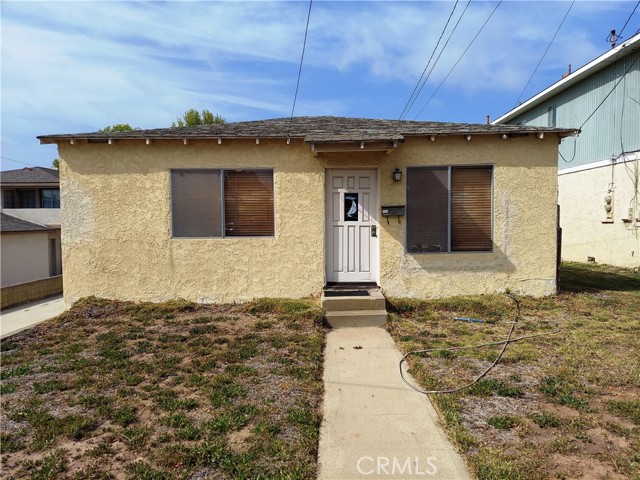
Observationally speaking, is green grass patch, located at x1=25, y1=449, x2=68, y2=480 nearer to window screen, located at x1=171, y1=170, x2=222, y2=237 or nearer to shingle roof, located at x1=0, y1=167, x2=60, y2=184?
window screen, located at x1=171, y1=170, x2=222, y2=237

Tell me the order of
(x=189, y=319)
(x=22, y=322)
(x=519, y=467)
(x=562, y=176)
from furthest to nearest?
(x=562, y=176) < (x=22, y=322) < (x=189, y=319) < (x=519, y=467)

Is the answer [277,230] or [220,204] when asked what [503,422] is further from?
[220,204]

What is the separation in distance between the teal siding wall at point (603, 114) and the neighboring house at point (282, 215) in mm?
7346

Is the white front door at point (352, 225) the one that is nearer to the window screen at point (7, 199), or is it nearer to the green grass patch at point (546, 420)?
the green grass patch at point (546, 420)

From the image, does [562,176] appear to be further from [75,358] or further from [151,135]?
[75,358]

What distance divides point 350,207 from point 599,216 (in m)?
10.3

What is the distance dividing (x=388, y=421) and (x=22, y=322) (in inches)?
363

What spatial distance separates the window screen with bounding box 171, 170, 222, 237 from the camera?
739 cm

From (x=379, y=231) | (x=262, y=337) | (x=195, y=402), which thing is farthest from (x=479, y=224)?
(x=195, y=402)

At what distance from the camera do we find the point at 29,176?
75.6ft

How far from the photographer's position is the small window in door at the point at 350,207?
7.51 m

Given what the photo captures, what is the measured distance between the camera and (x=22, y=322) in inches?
352

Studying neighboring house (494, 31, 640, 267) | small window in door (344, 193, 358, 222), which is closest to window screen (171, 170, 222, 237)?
small window in door (344, 193, 358, 222)

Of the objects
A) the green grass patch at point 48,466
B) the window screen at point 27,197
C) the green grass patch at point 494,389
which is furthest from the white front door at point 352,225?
the window screen at point 27,197
